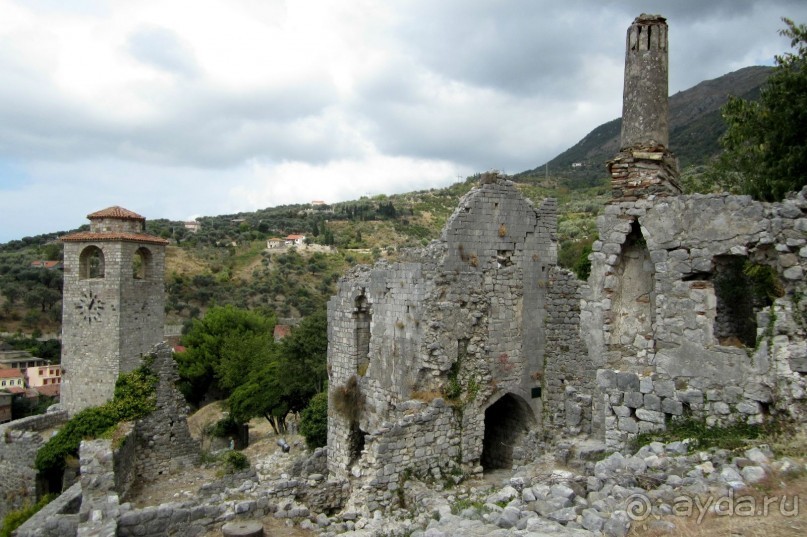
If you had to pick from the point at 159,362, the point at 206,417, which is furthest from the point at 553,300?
the point at 206,417

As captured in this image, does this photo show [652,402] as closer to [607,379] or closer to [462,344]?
[607,379]

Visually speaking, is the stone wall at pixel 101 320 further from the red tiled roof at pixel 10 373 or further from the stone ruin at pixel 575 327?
the red tiled roof at pixel 10 373

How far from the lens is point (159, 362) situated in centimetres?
1636

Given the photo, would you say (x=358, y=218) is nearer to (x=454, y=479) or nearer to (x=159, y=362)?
(x=159, y=362)

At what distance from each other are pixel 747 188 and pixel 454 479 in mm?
9729

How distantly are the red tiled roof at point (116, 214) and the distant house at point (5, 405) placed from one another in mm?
21425

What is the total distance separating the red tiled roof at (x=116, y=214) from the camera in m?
23.8

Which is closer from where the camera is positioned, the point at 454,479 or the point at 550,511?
the point at 550,511

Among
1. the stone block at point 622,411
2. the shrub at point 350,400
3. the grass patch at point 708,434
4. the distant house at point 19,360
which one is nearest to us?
the grass patch at point 708,434

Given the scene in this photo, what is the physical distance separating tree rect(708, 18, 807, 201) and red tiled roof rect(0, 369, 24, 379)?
45.0m

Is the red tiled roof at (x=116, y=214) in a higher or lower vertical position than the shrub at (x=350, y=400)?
higher

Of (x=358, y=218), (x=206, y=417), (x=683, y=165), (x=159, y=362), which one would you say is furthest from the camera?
(x=358, y=218)

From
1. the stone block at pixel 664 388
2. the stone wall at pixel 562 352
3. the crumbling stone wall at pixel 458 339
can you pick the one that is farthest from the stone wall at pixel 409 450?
the stone block at pixel 664 388

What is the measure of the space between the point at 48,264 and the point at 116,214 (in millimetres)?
45392
